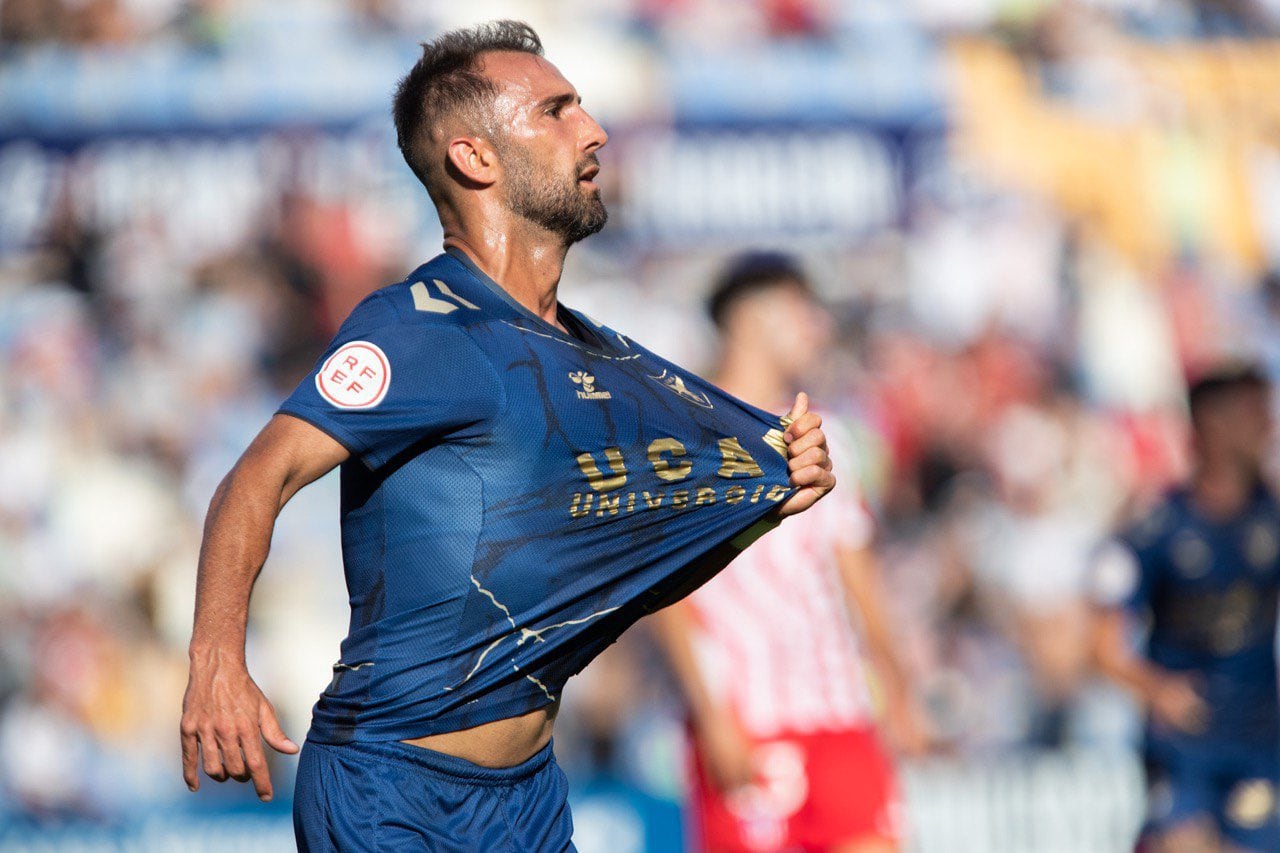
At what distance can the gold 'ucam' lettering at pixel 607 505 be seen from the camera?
3.05 m

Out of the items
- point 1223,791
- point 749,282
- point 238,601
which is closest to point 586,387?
point 238,601

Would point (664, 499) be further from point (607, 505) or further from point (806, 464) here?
point (806, 464)

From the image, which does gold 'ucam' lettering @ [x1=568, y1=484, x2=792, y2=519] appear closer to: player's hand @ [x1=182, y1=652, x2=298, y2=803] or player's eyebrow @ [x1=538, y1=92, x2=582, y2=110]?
player's hand @ [x1=182, y1=652, x2=298, y2=803]

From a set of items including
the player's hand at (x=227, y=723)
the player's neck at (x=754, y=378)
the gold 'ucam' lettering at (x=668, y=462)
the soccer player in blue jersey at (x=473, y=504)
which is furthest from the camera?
the player's neck at (x=754, y=378)

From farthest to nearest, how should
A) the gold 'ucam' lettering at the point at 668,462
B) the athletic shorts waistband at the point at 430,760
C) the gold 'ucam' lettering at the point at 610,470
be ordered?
the gold 'ucam' lettering at the point at 668,462, the gold 'ucam' lettering at the point at 610,470, the athletic shorts waistband at the point at 430,760

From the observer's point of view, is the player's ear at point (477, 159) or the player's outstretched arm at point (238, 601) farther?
the player's ear at point (477, 159)

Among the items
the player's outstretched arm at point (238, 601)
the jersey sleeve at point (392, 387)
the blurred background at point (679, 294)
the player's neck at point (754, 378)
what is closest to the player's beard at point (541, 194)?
Result: the jersey sleeve at point (392, 387)

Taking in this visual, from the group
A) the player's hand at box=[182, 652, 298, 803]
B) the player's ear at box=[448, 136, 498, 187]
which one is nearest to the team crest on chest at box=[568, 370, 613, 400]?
the player's ear at box=[448, 136, 498, 187]

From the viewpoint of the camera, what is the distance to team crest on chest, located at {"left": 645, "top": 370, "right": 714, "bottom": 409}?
3342 mm

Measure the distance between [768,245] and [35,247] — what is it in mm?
4050

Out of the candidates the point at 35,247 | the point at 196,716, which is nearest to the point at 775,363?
the point at 196,716

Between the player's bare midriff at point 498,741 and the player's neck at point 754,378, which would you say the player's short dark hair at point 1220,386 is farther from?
the player's bare midriff at point 498,741

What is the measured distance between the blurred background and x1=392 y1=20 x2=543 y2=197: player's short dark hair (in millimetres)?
4933

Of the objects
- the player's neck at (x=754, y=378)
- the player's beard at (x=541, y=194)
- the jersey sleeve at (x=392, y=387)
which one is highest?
the player's beard at (x=541, y=194)
